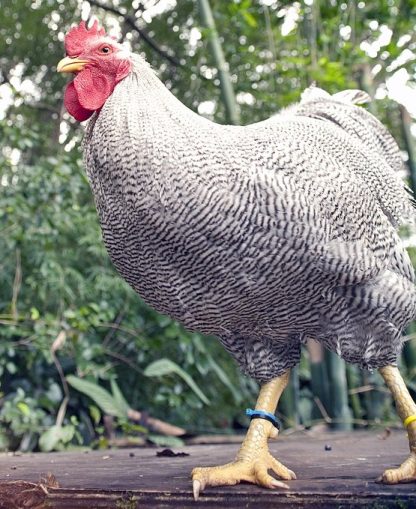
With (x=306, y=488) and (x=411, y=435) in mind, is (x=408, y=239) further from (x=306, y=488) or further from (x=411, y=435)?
(x=306, y=488)

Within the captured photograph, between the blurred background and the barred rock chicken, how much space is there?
6.79ft

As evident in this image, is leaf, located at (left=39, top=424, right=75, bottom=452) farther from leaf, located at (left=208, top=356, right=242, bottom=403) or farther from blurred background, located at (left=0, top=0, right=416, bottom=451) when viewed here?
leaf, located at (left=208, top=356, right=242, bottom=403)

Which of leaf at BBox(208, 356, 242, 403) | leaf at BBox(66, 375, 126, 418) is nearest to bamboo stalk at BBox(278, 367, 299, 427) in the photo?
leaf at BBox(208, 356, 242, 403)

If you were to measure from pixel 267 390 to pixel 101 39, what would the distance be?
1.41 metres

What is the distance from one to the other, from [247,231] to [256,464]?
77cm

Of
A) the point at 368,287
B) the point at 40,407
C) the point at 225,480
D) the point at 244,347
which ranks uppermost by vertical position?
the point at 368,287

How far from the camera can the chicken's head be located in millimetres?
2133

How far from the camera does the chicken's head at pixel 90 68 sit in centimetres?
213

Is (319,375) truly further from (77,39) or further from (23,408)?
(77,39)

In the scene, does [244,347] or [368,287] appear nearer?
[368,287]

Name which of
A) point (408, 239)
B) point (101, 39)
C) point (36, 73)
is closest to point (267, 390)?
point (101, 39)

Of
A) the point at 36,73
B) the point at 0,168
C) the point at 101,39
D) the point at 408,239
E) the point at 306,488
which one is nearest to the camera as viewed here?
the point at 306,488

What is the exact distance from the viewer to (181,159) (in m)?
1.92

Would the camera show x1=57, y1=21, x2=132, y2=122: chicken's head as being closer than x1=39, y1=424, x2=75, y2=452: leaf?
Yes
